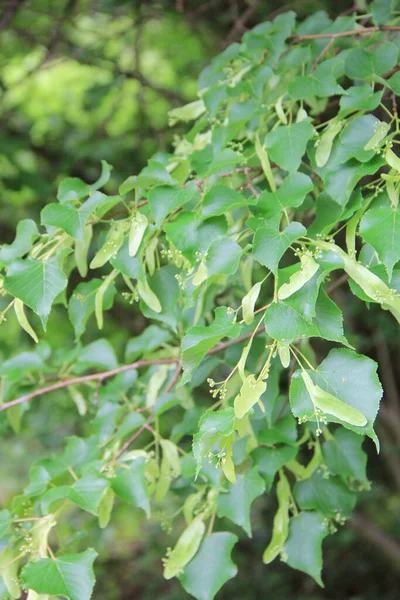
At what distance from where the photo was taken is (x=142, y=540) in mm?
4164

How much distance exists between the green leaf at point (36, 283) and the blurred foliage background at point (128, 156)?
1262 mm

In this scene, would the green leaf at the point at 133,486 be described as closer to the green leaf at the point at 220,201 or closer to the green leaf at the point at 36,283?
the green leaf at the point at 36,283

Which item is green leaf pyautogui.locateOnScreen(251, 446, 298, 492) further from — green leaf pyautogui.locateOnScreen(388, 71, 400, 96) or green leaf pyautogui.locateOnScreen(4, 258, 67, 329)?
green leaf pyautogui.locateOnScreen(388, 71, 400, 96)

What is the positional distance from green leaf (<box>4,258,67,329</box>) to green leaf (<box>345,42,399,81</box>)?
1.93 feet

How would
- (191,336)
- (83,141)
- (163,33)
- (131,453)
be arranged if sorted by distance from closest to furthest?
(191,336)
(131,453)
(83,141)
(163,33)

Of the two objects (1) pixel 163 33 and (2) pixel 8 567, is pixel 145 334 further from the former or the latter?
(1) pixel 163 33

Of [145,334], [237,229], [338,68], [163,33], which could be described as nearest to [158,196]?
[237,229]

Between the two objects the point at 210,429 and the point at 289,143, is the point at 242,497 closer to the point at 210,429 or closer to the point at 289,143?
the point at 210,429

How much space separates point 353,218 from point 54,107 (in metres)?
3.17

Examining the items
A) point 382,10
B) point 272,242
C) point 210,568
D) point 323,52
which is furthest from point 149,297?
point 382,10

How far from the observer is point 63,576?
948 millimetres

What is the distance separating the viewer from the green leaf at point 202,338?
814 millimetres

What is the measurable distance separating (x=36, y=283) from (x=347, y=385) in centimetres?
45

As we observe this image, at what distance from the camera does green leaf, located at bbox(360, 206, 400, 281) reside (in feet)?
2.70
